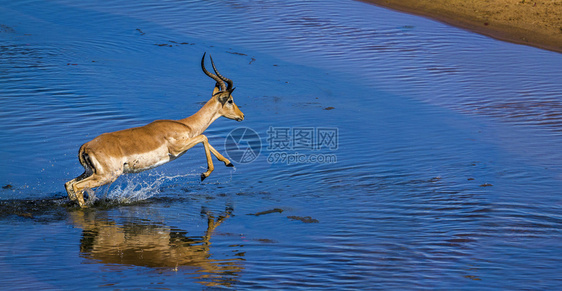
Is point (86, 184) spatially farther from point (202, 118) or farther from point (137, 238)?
point (202, 118)

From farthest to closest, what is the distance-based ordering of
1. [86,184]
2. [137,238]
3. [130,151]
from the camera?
[130,151] < [86,184] < [137,238]

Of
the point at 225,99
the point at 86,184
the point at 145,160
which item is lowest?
the point at 86,184

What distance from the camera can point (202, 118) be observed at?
353 inches

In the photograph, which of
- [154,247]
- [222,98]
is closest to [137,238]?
[154,247]

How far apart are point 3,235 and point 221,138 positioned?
4.06m

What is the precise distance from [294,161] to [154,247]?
10.7ft

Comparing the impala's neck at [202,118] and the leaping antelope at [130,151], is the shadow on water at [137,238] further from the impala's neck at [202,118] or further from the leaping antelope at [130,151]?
the impala's neck at [202,118]

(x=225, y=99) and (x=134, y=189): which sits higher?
(x=225, y=99)

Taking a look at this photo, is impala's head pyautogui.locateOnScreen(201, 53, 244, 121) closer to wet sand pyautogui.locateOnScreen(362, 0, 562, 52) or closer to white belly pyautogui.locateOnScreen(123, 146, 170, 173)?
white belly pyautogui.locateOnScreen(123, 146, 170, 173)

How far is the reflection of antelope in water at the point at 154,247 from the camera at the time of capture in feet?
19.7

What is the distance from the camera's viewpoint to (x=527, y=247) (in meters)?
6.54

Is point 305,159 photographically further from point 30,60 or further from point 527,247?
point 30,60

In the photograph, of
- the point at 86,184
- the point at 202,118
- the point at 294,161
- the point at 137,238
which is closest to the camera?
the point at 137,238

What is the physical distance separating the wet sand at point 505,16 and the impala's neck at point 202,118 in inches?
363
